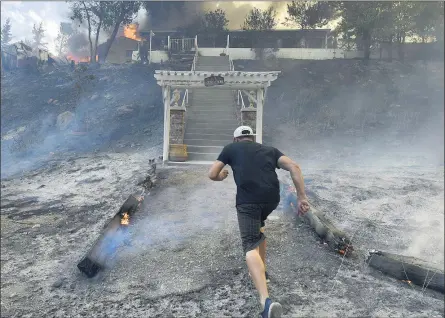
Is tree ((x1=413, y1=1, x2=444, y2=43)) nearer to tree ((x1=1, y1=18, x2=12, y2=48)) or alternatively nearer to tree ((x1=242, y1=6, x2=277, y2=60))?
tree ((x1=242, y1=6, x2=277, y2=60))

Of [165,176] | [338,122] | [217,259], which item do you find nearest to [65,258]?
[217,259]

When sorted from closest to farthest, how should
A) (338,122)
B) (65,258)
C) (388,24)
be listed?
(65,258) < (388,24) < (338,122)

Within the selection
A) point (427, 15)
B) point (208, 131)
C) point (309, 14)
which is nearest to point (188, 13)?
point (309, 14)

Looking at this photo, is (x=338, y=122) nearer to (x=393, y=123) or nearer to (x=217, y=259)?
(x=393, y=123)

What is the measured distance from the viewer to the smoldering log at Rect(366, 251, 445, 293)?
12.1ft

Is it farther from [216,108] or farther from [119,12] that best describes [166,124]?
[119,12]

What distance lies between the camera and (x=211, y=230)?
567 centimetres

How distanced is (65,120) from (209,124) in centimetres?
922

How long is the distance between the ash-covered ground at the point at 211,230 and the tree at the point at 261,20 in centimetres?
1421

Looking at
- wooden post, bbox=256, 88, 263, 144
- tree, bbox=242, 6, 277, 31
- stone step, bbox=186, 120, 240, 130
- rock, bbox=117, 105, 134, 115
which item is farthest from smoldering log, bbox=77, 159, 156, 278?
tree, bbox=242, 6, 277, 31

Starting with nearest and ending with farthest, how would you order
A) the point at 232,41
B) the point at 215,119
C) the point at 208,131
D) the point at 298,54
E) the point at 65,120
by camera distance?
the point at 208,131 → the point at 215,119 → the point at 65,120 → the point at 298,54 → the point at 232,41

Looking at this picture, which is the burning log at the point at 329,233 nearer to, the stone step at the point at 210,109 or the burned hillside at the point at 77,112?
the stone step at the point at 210,109

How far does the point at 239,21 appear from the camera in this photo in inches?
1049

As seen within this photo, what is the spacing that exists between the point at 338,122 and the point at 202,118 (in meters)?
7.29
